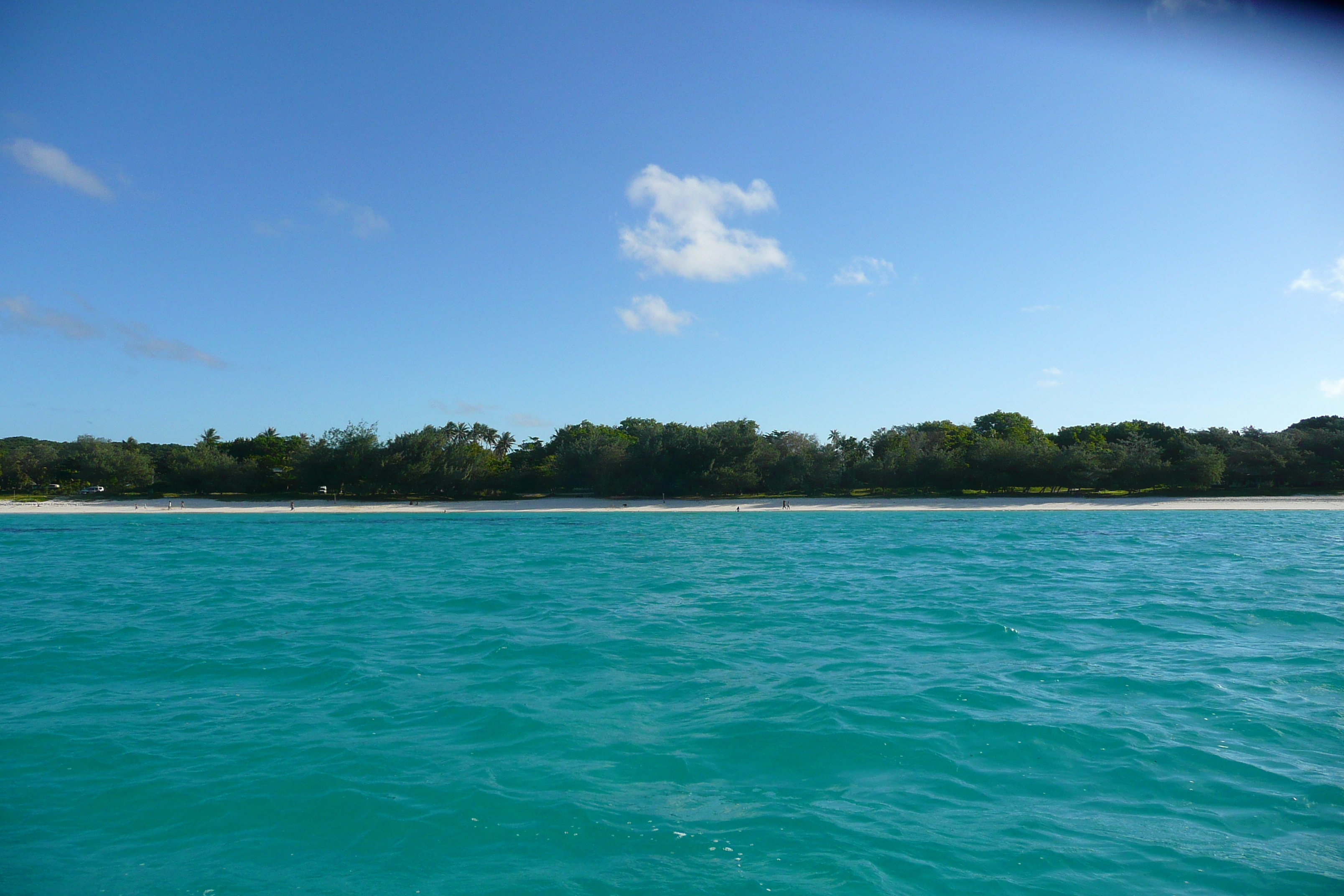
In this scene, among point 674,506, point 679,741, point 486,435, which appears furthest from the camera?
point 486,435

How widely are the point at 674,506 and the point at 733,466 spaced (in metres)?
5.79

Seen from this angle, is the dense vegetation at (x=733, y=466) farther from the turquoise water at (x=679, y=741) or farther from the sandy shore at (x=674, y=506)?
the turquoise water at (x=679, y=741)

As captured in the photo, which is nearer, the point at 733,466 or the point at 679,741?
the point at 679,741

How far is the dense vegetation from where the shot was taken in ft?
162

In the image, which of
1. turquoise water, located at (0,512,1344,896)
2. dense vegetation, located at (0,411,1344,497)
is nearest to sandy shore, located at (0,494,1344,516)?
dense vegetation, located at (0,411,1344,497)

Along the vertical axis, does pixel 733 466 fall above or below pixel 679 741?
above

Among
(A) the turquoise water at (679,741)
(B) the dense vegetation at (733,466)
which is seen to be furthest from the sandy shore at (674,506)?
(A) the turquoise water at (679,741)

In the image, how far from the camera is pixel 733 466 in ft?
167

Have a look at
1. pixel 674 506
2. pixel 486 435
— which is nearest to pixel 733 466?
pixel 674 506

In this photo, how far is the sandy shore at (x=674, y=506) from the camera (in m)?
44.2

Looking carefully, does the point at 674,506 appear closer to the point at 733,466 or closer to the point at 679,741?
the point at 733,466

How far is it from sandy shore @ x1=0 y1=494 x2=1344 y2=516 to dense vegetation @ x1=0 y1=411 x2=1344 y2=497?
2172 millimetres

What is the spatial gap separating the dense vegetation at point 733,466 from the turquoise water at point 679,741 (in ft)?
117

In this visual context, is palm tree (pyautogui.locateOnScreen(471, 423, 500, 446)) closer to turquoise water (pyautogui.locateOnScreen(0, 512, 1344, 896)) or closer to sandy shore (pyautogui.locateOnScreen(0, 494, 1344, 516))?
sandy shore (pyautogui.locateOnScreen(0, 494, 1344, 516))
